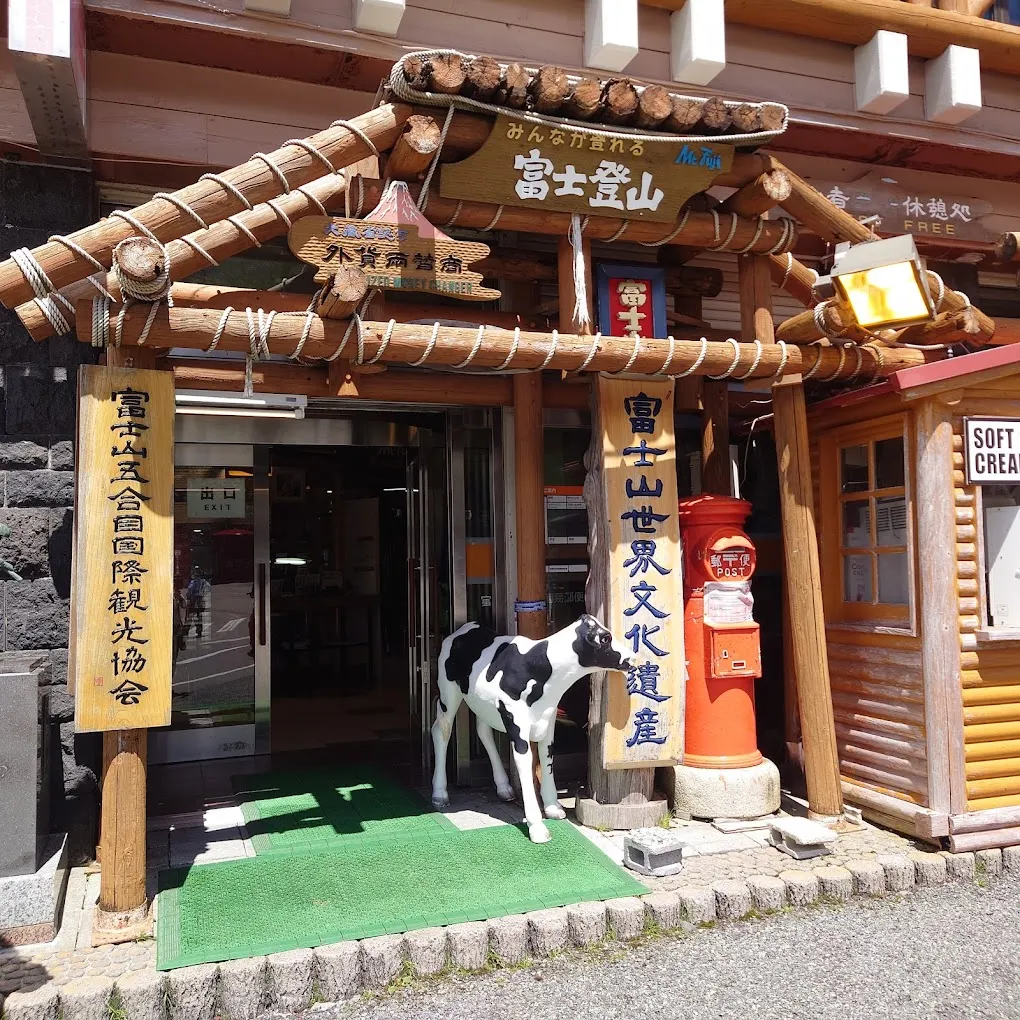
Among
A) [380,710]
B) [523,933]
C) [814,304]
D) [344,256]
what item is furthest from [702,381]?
[380,710]

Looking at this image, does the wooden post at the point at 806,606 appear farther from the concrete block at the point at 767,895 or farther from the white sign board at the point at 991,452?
the concrete block at the point at 767,895

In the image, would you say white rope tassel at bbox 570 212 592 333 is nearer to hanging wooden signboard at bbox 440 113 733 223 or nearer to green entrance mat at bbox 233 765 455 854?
hanging wooden signboard at bbox 440 113 733 223

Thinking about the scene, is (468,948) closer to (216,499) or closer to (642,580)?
(642,580)

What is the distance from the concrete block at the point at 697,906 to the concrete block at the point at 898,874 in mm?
1168

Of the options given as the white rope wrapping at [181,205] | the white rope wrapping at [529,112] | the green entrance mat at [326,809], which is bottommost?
the green entrance mat at [326,809]

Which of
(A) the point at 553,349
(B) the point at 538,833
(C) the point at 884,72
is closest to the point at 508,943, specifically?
(B) the point at 538,833

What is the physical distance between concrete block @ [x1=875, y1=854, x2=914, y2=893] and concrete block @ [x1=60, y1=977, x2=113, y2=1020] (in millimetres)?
4124

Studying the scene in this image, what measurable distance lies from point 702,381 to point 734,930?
4042 mm

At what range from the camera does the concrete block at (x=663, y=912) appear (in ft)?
14.7

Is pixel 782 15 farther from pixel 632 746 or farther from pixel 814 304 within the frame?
pixel 632 746

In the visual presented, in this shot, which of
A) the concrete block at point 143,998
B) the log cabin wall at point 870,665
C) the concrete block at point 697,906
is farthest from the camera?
the log cabin wall at point 870,665

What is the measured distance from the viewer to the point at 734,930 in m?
4.52

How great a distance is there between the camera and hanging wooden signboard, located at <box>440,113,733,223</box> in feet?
16.6

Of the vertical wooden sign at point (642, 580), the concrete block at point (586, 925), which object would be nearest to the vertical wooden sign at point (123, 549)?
the concrete block at point (586, 925)
